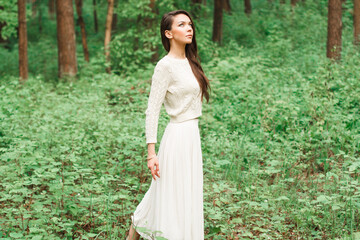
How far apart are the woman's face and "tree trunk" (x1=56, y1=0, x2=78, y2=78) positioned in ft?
32.2

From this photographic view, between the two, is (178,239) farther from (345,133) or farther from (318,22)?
(318,22)

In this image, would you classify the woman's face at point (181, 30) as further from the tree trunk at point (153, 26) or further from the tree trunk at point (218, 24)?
the tree trunk at point (218, 24)

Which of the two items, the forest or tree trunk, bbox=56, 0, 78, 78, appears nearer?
the forest

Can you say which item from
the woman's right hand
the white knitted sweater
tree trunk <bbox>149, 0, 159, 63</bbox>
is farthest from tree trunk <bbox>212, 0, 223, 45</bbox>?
the woman's right hand

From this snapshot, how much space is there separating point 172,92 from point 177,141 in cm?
46

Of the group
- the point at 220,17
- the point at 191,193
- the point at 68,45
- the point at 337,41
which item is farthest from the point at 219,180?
the point at 220,17

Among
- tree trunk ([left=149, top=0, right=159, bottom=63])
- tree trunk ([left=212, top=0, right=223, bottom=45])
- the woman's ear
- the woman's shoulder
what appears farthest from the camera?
tree trunk ([left=212, top=0, right=223, bottom=45])

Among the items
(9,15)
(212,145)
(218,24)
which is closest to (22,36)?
(9,15)

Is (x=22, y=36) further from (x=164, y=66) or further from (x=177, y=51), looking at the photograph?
(x=164, y=66)

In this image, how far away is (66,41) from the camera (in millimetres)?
12820

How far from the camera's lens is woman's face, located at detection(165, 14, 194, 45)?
362 cm

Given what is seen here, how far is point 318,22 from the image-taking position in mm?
17219

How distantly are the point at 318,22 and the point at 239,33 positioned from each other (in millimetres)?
3645

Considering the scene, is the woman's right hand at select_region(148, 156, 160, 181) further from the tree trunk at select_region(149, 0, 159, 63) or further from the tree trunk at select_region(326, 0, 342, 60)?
the tree trunk at select_region(149, 0, 159, 63)
